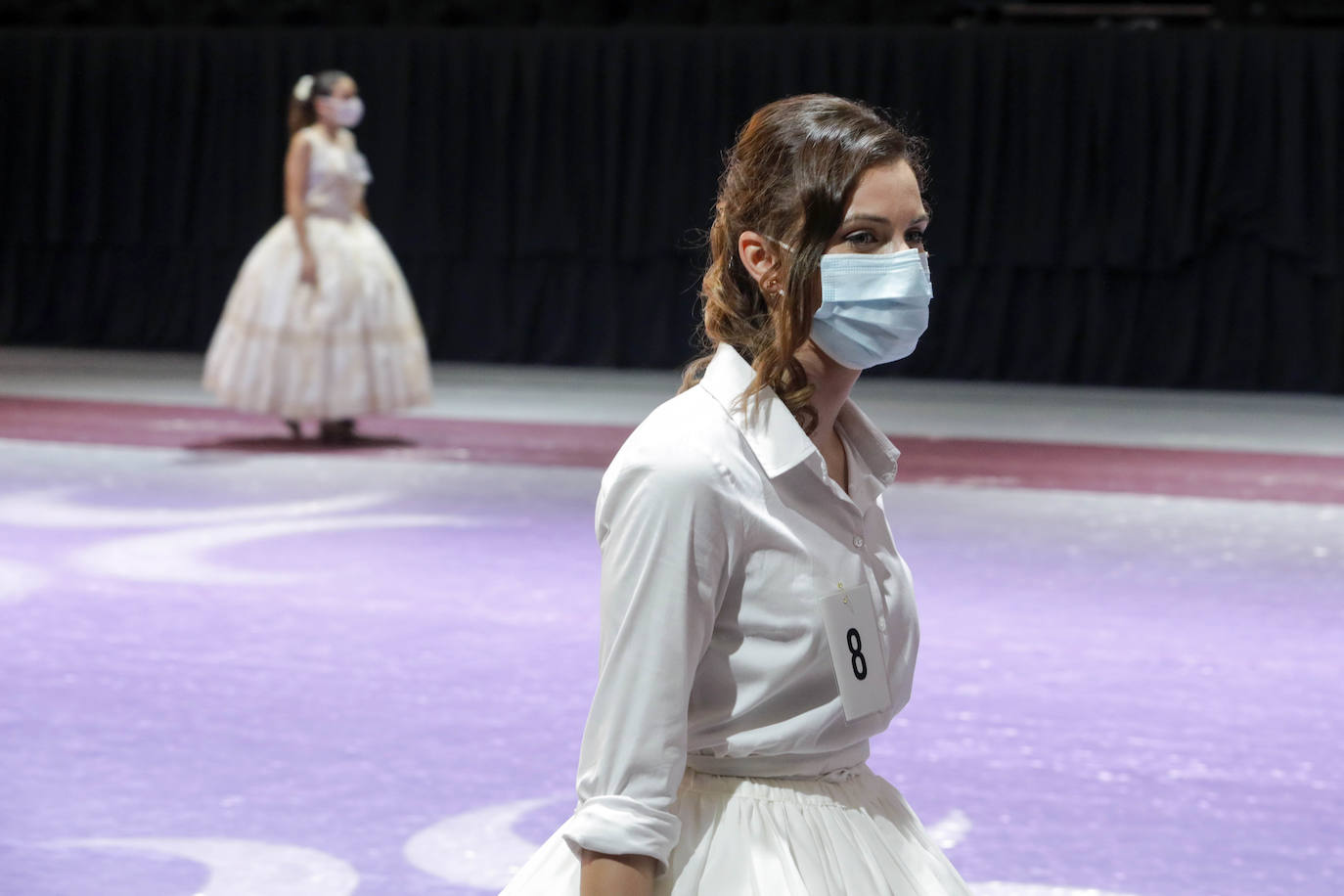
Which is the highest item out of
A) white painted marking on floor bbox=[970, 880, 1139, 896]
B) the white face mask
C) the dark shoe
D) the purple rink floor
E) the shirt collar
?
the white face mask

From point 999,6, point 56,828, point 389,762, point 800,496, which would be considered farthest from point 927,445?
point 800,496

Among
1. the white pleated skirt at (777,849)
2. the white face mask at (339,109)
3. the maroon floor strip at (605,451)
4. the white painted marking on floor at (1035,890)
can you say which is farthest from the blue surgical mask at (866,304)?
the white face mask at (339,109)

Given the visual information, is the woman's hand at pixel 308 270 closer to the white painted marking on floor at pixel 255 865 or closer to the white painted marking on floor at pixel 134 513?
the white painted marking on floor at pixel 134 513

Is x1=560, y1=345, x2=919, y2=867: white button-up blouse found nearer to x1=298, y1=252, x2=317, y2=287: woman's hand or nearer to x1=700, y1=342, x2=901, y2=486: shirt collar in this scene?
x1=700, y1=342, x2=901, y2=486: shirt collar

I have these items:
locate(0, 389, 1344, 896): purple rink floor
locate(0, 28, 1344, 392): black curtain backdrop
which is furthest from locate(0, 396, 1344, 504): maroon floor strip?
locate(0, 28, 1344, 392): black curtain backdrop

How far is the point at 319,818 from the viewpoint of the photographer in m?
2.68

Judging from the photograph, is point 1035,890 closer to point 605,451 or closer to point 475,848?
point 475,848

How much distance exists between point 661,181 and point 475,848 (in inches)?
330

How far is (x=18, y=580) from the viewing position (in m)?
4.43

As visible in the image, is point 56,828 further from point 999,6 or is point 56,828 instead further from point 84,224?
point 84,224

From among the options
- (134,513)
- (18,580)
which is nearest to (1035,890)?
(18,580)

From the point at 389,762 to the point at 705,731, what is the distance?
191 cm

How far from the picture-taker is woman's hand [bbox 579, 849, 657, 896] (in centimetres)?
106

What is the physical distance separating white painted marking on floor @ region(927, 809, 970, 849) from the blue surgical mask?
1.56m
